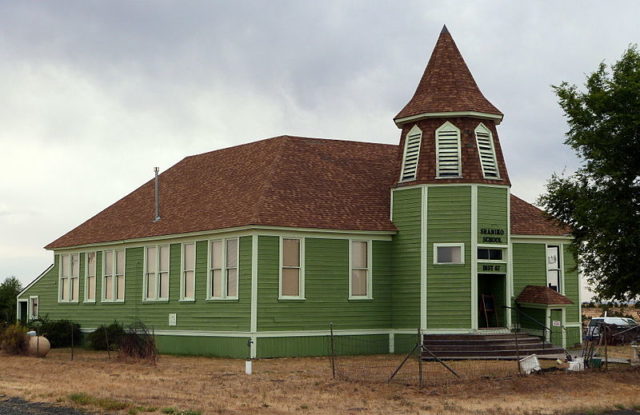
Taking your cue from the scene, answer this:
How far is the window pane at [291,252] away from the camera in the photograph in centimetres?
3222

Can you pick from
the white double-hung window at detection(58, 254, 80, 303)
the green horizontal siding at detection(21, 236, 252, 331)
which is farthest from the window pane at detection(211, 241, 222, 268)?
the white double-hung window at detection(58, 254, 80, 303)

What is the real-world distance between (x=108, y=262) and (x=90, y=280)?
185cm

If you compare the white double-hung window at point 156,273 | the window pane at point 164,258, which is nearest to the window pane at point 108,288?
the white double-hung window at point 156,273

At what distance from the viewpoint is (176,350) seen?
115ft

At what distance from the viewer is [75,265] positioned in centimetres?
4309

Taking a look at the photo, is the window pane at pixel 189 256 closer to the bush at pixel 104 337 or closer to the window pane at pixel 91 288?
the bush at pixel 104 337

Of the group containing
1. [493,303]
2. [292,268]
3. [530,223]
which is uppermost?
[530,223]

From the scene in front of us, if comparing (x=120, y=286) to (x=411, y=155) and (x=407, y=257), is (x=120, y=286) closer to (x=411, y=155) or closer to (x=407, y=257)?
(x=407, y=257)

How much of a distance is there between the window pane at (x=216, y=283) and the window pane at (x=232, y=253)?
0.74 metres

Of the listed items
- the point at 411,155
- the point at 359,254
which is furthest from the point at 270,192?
the point at 411,155

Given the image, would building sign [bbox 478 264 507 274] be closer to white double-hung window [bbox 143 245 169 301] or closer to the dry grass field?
the dry grass field

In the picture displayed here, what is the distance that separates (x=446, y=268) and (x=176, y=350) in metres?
10.4

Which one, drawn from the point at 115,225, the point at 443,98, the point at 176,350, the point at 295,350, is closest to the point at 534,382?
the point at 295,350

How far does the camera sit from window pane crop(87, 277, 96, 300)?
41.4 metres
